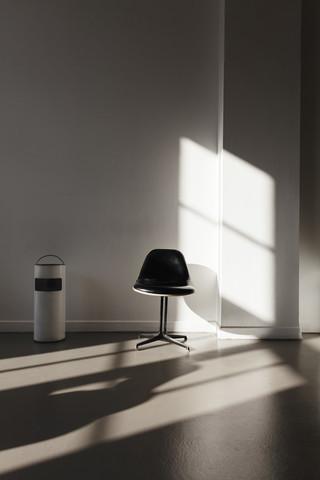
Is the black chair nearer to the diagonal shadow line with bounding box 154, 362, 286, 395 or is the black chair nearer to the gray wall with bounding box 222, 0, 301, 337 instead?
the gray wall with bounding box 222, 0, 301, 337

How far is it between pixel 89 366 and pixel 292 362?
155cm

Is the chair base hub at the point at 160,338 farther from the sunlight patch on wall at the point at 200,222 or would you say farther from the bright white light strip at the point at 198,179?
the bright white light strip at the point at 198,179

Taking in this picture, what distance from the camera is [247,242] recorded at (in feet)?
13.0

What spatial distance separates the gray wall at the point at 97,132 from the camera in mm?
4176

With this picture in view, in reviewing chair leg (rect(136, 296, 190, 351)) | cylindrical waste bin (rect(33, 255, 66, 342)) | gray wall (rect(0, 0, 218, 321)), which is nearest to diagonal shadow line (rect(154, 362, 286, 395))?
chair leg (rect(136, 296, 190, 351))

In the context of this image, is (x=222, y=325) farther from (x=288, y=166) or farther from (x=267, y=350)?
(x=288, y=166)

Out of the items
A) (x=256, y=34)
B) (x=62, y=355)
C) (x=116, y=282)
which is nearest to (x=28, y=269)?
(x=116, y=282)

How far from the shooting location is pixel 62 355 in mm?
3264

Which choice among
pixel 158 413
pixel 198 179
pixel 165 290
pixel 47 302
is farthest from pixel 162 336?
pixel 198 179

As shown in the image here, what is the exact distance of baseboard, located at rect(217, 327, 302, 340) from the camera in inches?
155

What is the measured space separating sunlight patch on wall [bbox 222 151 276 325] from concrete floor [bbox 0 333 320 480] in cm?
59

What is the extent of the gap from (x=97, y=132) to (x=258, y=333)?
2615 mm

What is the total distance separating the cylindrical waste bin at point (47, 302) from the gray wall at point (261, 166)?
159 centimetres

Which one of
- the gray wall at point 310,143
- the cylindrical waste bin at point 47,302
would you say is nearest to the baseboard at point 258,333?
the gray wall at point 310,143
